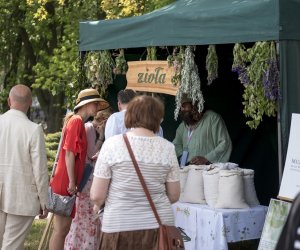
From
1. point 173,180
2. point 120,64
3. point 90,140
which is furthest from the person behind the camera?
point 120,64

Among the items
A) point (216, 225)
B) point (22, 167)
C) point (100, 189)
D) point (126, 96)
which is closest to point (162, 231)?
point (100, 189)

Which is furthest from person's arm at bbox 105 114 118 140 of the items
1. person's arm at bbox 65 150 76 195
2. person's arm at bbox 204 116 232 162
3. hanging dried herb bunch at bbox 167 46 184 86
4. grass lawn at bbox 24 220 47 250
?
grass lawn at bbox 24 220 47 250

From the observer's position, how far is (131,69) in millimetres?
6438

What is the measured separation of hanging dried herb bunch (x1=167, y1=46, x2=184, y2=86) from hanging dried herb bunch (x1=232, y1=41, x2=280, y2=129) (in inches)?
29.5

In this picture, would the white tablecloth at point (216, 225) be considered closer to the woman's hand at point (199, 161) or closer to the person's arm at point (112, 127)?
the woman's hand at point (199, 161)

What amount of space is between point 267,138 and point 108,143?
12.2 feet

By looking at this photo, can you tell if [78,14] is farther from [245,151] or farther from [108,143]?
[108,143]

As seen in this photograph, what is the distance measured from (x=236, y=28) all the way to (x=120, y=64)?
212 cm

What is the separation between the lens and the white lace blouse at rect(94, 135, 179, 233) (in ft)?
11.7

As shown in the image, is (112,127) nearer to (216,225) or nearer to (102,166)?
(216,225)

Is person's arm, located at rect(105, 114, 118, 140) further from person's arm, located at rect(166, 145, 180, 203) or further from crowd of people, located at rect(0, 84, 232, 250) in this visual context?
person's arm, located at rect(166, 145, 180, 203)

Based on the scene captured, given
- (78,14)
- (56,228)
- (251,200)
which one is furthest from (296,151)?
(78,14)

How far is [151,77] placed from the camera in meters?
6.13

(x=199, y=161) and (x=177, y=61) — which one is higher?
(x=177, y=61)
